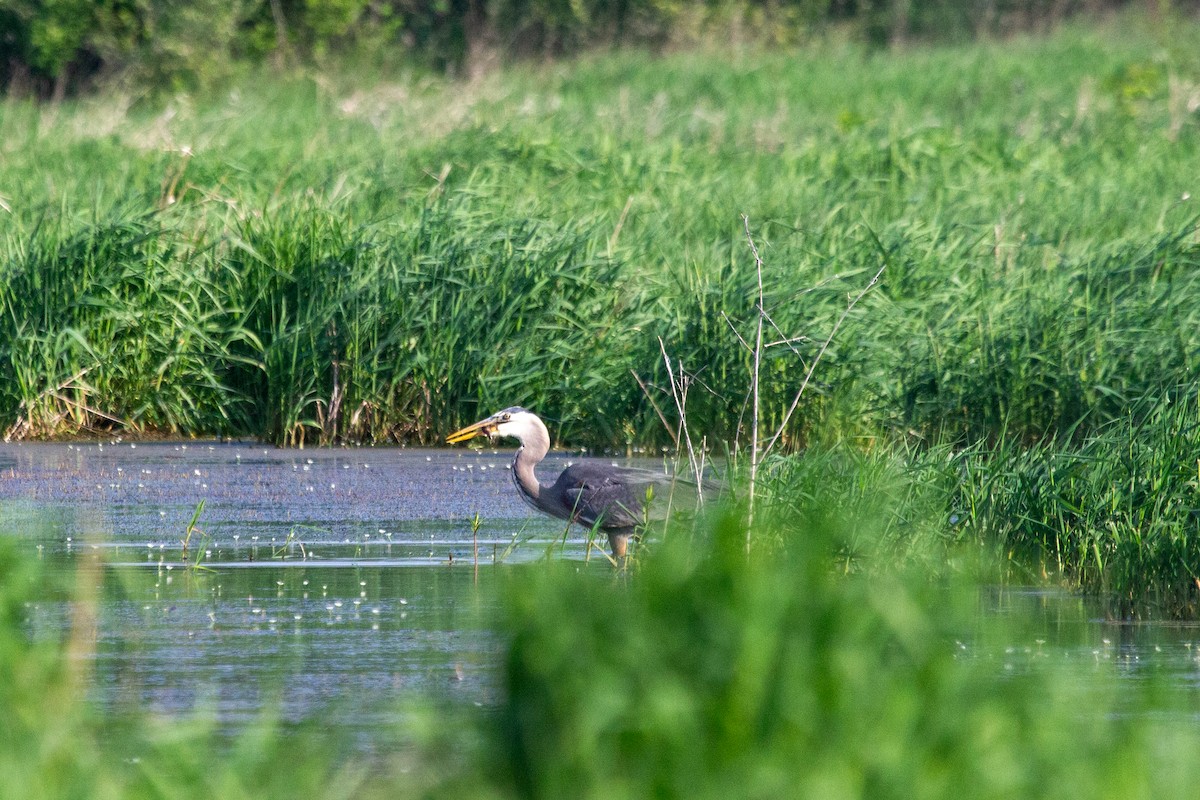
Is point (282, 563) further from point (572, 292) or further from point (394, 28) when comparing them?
point (394, 28)

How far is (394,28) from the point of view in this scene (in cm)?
3089

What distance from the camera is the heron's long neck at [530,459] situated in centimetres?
786

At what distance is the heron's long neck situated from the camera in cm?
786

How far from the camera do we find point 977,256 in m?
11.3

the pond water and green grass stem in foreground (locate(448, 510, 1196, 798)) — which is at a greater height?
green grass stem in foreground (locate(448, 510, 1196, 798))

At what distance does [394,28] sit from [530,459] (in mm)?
23794

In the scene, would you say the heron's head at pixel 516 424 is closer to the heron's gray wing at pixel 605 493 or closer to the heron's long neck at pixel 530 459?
the heron's long neck at pixel 530 459

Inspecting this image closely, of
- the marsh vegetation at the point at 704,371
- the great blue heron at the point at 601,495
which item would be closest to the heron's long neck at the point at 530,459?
the great blue heron at the point at 601,495

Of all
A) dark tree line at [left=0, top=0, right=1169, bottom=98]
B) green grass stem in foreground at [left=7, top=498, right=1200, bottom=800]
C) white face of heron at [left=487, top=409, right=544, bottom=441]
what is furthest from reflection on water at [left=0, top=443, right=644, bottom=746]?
dark tree line at [left=0, top=0, right=1169, bottom=98]

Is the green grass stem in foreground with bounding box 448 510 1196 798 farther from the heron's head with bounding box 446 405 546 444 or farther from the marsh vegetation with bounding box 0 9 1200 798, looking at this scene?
the heron's head with bounding box 446 405 546 444

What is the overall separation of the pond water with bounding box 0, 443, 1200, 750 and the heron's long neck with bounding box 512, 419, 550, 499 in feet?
0.74

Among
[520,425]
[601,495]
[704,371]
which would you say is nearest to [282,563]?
[601,495]

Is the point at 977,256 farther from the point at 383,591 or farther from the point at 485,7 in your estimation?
the point at 485,7

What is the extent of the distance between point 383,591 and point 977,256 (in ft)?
18.5
